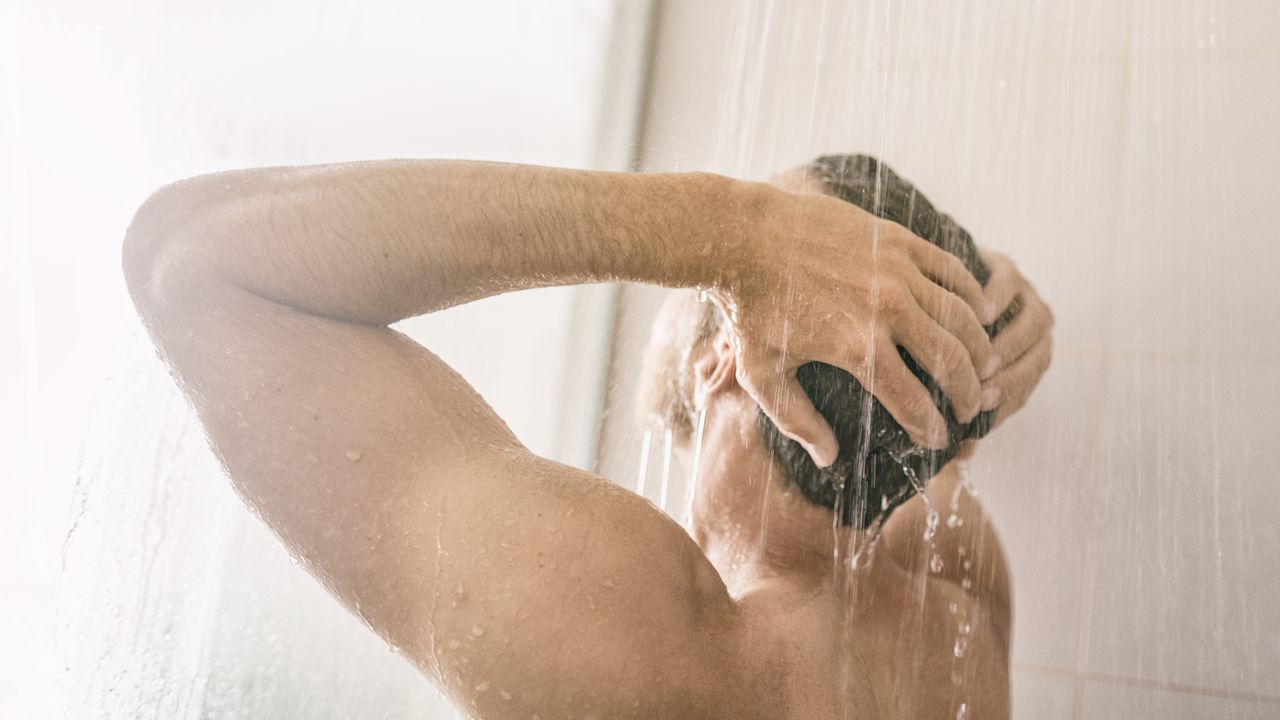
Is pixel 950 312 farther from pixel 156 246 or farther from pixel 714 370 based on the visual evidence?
pixel 156 246

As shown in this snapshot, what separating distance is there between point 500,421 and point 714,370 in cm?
29

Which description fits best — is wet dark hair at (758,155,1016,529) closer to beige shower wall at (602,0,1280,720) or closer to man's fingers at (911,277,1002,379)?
man's fingers at (911,277,1002,379)

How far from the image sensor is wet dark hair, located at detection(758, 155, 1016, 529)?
0.92 meters

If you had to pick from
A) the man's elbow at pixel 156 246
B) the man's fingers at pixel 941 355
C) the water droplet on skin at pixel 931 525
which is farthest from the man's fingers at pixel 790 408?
the man's elbow at pixel 156 246

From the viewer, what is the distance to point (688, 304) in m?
1.21

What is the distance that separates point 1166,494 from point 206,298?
1.14m

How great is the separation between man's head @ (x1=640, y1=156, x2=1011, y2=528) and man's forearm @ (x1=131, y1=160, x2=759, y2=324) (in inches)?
6.6

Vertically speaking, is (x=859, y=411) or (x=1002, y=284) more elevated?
(x=1002, y=284)

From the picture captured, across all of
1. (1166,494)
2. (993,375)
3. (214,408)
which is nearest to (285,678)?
(214,408)

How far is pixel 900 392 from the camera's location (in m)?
0.85

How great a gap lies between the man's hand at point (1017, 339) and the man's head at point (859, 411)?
0.05 ft

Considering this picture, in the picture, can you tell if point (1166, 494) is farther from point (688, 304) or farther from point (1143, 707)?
point (688, 304)

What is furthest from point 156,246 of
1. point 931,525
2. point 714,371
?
point 931,525

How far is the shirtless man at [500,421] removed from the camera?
769 millimetres
